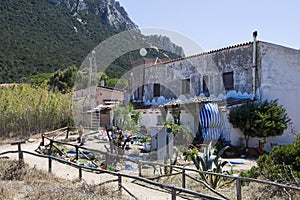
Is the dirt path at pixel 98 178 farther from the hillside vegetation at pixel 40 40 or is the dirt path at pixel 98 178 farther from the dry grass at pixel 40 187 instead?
the hillside vegetation at pixel 40 40

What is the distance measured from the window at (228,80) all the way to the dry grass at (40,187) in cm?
1151

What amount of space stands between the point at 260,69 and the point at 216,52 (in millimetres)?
3039

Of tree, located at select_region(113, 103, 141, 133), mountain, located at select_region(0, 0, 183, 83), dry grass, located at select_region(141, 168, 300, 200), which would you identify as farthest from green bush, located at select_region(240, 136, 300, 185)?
mountain, located at select_region(0, 0, 183, 83)

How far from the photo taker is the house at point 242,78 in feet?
49.0

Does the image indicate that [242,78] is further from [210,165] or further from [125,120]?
[210,165]

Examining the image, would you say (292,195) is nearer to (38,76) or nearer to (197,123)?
(197,123)

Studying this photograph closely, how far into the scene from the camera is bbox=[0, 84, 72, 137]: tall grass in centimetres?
1697

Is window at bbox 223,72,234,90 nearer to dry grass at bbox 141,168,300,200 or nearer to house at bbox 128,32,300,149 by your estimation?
house at bbox 128,32,300,149

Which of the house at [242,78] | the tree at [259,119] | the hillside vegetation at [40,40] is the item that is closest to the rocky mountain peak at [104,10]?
the hillside vegetation at [40,40]

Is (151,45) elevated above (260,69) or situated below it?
above

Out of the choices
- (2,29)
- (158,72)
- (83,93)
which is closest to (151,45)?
(158,72)

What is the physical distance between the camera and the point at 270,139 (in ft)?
48.4

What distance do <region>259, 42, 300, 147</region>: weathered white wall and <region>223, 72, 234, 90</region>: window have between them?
1908 millimetres

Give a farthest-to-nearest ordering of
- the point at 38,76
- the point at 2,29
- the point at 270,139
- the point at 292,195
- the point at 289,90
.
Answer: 1. the point at 2,29
2. the point at 38,76
3. the point at 289,90
4. the point at 270,139
5. the point at 292,195
